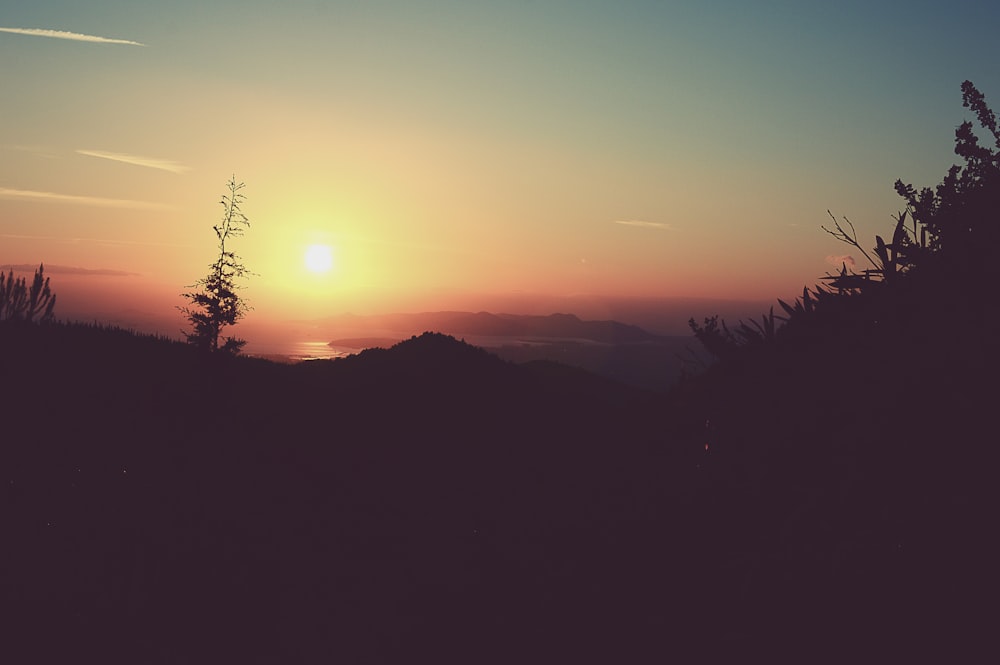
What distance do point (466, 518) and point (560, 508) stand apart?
9.40 metres

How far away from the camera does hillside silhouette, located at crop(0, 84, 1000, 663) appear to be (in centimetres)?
613

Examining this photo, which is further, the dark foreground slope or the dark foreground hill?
the dark foreground slope

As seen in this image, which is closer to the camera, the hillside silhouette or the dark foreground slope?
the hillside silhouette

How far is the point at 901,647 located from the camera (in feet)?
19.7

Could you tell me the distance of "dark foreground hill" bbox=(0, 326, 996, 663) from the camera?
6203mm

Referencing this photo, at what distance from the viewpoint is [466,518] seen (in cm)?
2005

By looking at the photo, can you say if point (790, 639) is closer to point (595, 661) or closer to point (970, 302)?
point (595, 661)

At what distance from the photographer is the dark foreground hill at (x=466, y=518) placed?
20.4 ft

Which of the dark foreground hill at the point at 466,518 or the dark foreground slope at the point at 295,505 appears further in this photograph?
the dark foreground slope at the point at 295,505

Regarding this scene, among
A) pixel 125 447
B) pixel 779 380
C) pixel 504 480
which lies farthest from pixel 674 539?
pixel 125 447

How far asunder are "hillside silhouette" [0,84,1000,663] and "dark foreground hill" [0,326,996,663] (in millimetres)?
37

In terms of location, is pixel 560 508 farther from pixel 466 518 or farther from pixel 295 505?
pixel 295 505

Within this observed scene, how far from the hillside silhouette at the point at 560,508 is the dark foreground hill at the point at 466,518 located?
37mm

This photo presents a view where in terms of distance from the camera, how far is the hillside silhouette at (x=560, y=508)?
241 inches
